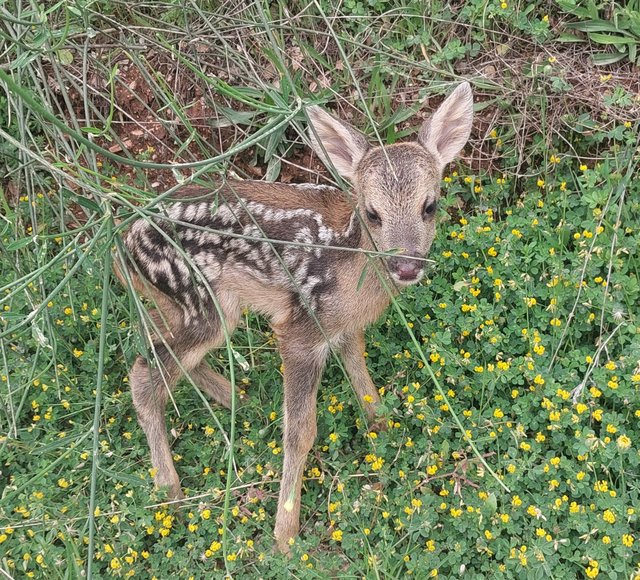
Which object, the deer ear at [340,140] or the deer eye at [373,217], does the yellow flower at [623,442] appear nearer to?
the deer eye at [373,217]

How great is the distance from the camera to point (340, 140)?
12.6ft

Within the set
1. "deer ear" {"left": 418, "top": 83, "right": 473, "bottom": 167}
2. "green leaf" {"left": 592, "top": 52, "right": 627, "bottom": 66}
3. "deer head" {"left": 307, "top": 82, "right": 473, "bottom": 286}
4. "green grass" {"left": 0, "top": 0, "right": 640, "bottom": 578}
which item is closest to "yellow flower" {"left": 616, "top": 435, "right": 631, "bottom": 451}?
"green grass" {"left": 0, "top": 0, "right": 640, "bottom": 578}

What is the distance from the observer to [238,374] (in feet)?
14.8

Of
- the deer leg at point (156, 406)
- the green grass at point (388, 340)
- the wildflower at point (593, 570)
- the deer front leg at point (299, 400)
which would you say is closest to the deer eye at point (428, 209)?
the green grass at point (388, 340)

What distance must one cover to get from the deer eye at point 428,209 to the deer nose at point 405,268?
0.34 m

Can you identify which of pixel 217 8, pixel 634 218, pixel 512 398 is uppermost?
pixel 217 8

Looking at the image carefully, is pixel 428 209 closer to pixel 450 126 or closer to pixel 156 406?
pixel 450 126

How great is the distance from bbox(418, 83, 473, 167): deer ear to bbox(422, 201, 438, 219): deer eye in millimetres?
395


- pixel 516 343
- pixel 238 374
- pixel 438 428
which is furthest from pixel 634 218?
pixel 238 374

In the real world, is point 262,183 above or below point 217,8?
below

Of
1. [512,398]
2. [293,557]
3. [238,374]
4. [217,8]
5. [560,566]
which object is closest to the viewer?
[560,566]

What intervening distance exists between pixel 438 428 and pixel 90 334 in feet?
7.27

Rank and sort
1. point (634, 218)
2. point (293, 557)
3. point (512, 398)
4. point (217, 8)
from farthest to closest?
point (217, 8), point (634, 218), point (512, 398), point (293, 557)

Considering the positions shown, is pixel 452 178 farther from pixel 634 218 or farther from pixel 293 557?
pixel 293 557
